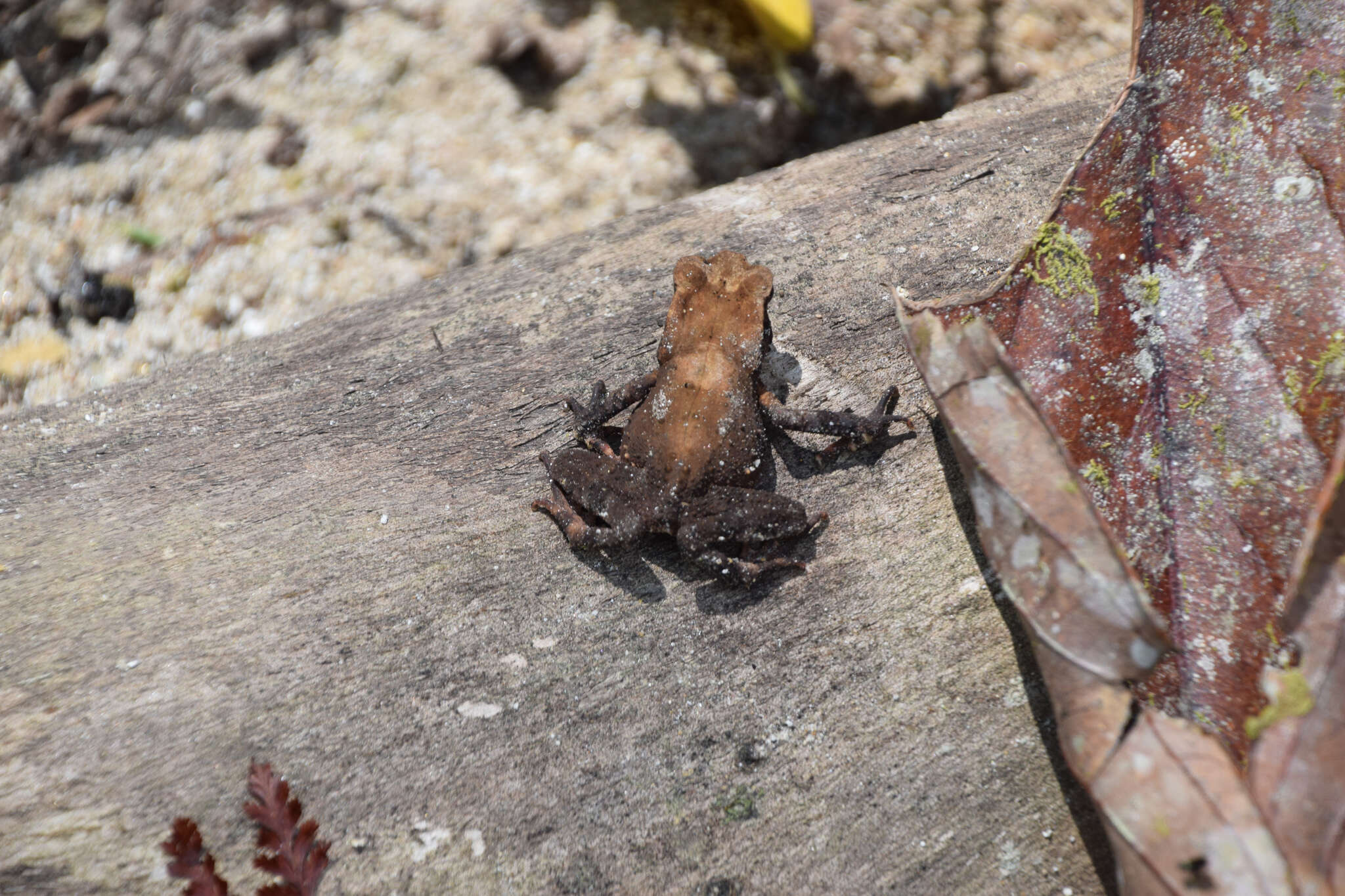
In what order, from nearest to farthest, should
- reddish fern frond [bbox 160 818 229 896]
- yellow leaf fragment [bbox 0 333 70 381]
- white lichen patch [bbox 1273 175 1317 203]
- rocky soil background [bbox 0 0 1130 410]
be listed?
reddish fern frond [bbox 160 818 229 896], white lichen patch [bbox 1273 175 1317 203], yellow leaf fragment [bbox 0 333 70 381], rocky soil background [bbox 0 0 1130 410]

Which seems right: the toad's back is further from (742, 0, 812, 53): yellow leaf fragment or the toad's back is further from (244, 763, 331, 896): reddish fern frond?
(742, 0, 812, 53): yellow leaf fragment

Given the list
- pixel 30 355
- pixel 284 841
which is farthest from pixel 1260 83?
pixel 30 355

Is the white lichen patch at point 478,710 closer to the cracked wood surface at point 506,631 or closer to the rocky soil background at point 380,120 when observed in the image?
the cracked wood surface at point 506,631

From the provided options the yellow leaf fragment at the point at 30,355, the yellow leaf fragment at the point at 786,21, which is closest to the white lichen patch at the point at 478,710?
the yellow leaf fragment at the point at 30,355

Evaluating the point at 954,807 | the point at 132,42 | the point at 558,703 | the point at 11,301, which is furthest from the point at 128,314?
the point at 954,807

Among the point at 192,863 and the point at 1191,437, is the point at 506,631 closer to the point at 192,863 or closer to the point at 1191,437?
the point at 192,863

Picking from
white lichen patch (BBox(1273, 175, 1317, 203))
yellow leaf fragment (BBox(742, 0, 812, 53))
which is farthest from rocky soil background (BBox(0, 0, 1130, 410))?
white lichen patch (BBox(1273, 175, 1317, 203))
